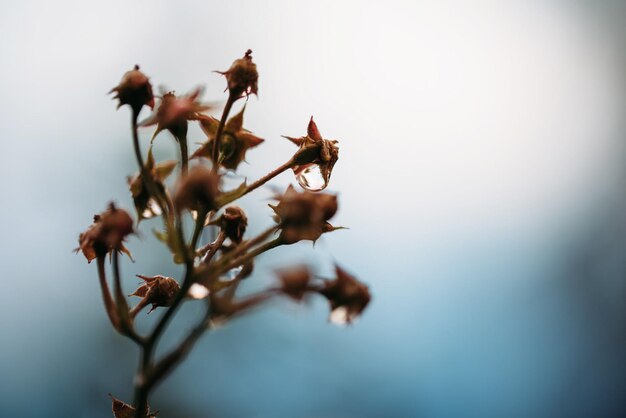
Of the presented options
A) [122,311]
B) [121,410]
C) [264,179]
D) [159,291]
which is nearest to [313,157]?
[264,179]

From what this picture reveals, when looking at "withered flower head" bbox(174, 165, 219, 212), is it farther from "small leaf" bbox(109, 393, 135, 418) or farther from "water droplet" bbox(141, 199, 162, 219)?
"small leaf" bbox(109, 393, 135, 418)

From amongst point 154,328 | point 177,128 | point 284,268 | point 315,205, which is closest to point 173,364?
point 154,328

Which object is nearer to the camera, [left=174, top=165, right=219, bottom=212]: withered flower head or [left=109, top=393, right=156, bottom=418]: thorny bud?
[left=174, top=165, right=219, bottom=212]: withered flower head

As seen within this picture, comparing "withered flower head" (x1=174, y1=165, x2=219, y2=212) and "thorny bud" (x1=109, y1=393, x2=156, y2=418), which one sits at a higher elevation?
"withered flower head" (x1=174, y1=165, x2=219, y2=212)

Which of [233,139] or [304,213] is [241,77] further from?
[304,213]

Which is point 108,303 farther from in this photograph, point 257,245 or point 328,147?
point 328,147

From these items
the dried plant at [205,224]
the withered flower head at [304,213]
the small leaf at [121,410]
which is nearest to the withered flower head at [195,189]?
the dried plant at [205,224]

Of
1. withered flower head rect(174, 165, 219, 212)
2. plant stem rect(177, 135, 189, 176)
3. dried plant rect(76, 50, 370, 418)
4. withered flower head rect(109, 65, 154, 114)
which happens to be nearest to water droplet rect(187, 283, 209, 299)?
dried plant rect(76, 50, 370, 418)
